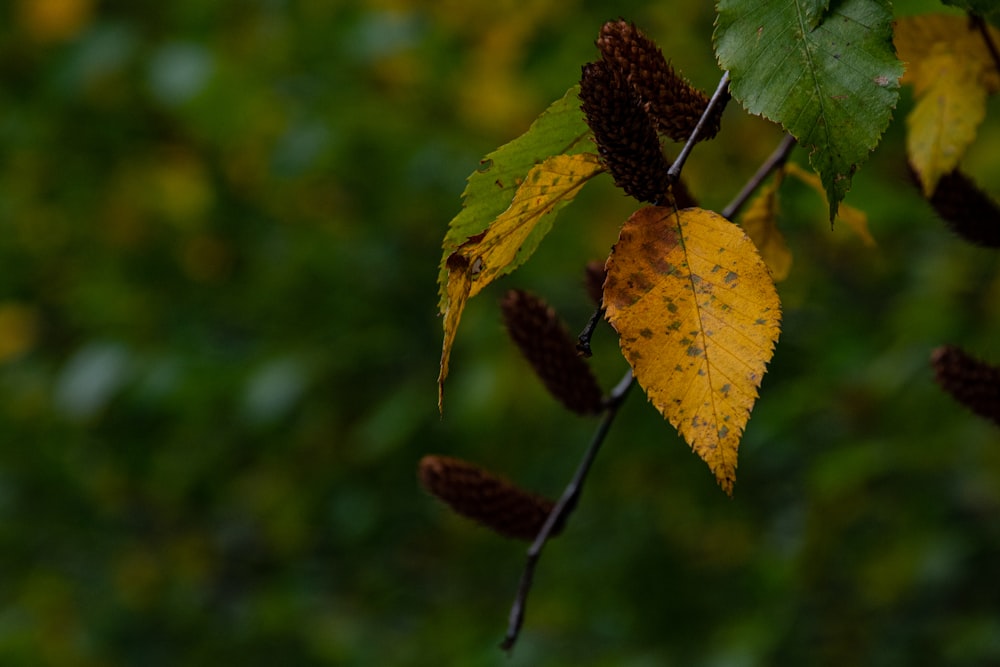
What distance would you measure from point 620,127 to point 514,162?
0.11 metres

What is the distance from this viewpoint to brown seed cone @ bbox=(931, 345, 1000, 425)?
0.82 metres

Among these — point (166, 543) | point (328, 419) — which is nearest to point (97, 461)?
point (166, 543)

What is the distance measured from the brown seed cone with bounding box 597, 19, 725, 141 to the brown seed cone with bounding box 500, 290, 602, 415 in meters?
0.26

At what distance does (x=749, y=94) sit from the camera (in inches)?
23.0

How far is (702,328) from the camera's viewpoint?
569mm

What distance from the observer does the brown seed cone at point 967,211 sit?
84 centimetres

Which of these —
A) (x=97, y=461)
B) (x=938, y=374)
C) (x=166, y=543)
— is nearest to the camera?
(x=938, y=374)

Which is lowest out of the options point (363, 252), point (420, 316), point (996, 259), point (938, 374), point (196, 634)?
point (196, 634)

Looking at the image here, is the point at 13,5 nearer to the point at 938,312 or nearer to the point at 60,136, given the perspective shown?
the point at 60,136

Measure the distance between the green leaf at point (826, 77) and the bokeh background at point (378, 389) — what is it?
970mm

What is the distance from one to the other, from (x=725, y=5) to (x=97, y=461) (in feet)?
11.5

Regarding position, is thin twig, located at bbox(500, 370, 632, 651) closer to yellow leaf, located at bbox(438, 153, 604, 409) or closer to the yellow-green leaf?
yellow leaf, located at bbox(438, 153, 604, 409)

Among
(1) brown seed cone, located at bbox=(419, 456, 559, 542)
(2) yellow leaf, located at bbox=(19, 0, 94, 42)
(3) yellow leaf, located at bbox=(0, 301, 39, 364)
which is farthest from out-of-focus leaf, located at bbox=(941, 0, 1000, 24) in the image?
(3) yellow leaf, located at bbox=(0, 301, 39, 364)

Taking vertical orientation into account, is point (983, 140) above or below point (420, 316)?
below
